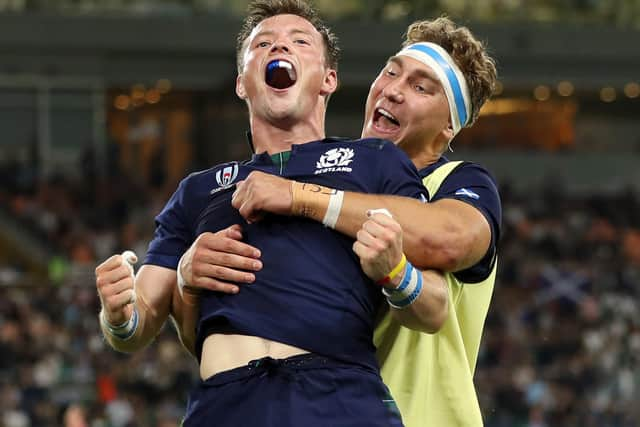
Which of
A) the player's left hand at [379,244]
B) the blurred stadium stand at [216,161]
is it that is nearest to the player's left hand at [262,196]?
the player's left hand at [379,244]

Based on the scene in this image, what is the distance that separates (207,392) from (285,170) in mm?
652

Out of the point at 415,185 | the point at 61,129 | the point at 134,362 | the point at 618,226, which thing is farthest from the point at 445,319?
the point at 61,129

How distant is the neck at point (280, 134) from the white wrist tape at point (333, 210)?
1.29 ft

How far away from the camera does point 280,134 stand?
3.88m

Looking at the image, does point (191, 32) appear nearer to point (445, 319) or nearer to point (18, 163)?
point (18, 163)

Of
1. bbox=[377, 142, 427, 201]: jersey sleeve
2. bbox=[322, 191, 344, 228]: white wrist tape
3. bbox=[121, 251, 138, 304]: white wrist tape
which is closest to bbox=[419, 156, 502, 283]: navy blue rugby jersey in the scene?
bbox=[377, 142, 427, 201]: jersey sleeve

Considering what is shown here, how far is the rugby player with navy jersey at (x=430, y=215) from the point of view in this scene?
350 centimetres

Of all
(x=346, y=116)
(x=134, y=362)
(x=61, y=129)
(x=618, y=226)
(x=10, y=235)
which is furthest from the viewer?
(x=346, y=116)

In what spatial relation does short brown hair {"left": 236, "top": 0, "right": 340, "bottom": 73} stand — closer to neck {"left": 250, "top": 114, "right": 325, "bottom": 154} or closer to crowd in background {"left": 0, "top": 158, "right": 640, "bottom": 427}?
neck {"left": 250, "top": 114, "right": 325, "bottom": 154}

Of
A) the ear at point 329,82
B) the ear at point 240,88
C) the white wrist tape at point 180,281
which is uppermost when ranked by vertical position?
the ear at point 329,82

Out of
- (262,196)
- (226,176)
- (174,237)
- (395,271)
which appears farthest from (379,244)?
(174,237)

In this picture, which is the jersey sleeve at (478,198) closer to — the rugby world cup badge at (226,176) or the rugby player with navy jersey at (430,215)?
the rugby player with navy jersey at (430,215)

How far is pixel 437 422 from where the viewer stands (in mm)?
3855

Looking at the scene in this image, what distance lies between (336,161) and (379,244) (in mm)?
468
